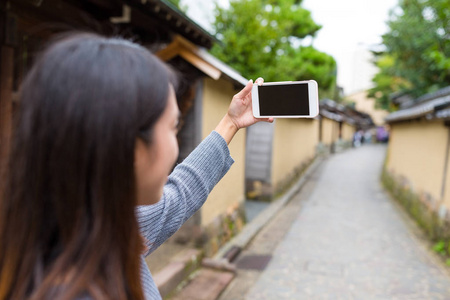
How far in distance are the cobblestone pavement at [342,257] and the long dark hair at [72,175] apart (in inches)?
166

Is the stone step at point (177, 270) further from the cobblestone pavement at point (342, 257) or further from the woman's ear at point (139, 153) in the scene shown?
the woman's ear at point (139, 153)

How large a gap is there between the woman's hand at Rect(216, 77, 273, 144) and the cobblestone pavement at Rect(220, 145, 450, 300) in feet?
12.0

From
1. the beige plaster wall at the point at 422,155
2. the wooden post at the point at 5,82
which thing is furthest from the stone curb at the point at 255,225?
the wooden post at the point at 5,82

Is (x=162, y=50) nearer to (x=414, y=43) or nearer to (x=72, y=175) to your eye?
(x=72, y=175)

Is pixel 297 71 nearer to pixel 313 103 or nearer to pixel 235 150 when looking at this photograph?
pixel 235 150

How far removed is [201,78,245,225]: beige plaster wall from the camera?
5344 mm

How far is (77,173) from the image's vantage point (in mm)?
748

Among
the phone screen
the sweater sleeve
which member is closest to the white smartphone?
the phone screen

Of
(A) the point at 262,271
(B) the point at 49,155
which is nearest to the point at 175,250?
(A) the point at 262,271

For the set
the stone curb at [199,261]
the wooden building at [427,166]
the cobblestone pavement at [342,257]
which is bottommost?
the cobblestone pavement at [342,257]

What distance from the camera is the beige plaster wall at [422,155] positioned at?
742 cm

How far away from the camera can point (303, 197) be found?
37.9 ft

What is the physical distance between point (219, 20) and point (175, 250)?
4858mm

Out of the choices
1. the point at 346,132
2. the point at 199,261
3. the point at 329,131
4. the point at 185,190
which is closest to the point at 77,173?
the point at 185,190
